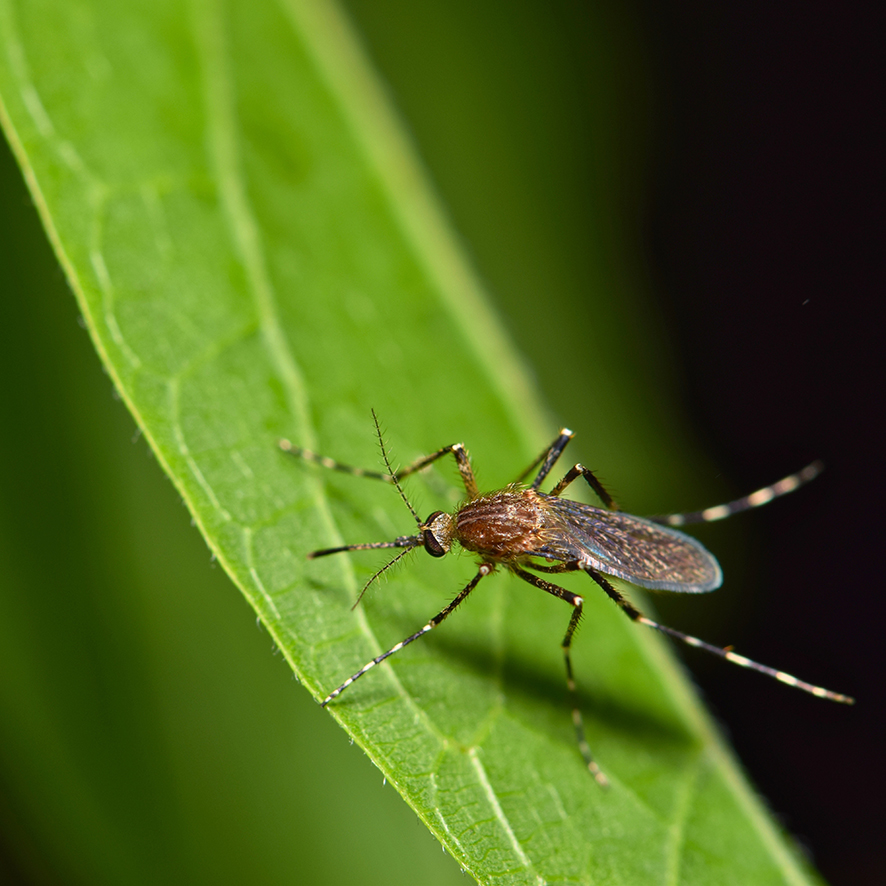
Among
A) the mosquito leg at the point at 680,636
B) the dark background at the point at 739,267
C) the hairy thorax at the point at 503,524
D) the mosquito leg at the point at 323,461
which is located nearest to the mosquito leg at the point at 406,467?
the mosquito leg at the point at 323,461

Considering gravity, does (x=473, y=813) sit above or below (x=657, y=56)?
below

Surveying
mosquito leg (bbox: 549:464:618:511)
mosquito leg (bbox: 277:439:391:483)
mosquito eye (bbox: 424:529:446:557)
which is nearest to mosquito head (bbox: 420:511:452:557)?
mosquito eye (bbox: 424:529:446:557)

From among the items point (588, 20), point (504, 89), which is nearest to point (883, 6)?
point (588, 20)

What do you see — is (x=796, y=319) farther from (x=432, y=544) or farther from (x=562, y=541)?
(x=432, y=544)

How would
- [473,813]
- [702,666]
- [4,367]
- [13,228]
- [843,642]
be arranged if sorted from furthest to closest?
[843,642] → [702,666] → [13,228] → [4,367] → [473,813]

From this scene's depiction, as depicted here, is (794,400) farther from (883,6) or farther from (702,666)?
(883,6)

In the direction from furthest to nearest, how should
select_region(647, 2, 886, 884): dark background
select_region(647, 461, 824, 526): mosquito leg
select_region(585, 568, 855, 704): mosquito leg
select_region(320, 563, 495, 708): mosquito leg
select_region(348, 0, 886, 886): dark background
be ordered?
select_region(647, 461, 824, 526): mosquito leg → select_region(647, 2, 886, 884): dark background → select_region(348, 0, 886, 886): dark background → select_region(585, 568, 855, 704): mosquito leg → select_region(320, 563, 495, 708): mosquito leg

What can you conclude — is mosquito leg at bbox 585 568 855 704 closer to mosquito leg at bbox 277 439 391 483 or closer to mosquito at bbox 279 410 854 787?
mosquito at bbox 279 410 854 787
